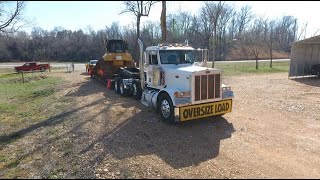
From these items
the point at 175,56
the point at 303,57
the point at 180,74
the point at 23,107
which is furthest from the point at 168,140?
the point at 303,57

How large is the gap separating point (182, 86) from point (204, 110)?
3.34ft

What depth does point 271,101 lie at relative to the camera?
12.4m

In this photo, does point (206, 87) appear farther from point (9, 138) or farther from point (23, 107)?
point (23, 107)

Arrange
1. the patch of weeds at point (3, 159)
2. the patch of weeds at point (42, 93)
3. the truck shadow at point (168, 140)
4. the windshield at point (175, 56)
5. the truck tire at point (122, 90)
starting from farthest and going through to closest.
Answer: the patch of weeds at point (42, 93), the truck tire at point (122, 90), the windshield at point (175, 56), the patch of weeds at point (3, 159), the truck shadow at point (168, 140)

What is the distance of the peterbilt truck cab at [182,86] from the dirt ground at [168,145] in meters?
0.46

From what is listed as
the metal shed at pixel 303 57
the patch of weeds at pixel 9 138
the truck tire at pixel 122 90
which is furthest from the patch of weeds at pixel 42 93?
the metal shed at pixel 303 57

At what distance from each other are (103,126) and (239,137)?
413 centimetres

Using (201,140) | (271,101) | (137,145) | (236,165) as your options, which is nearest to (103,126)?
(137,145)

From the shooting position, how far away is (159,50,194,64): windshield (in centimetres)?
958

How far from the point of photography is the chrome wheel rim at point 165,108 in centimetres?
832

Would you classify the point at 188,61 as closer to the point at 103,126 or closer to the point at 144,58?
the point at 144,58

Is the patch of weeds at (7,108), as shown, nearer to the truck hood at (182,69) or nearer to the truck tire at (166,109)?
the truck tire at (166,109)

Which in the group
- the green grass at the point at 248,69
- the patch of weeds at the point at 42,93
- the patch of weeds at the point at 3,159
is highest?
the green grass at the point at 248,69

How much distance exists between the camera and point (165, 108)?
8438 millimetres
